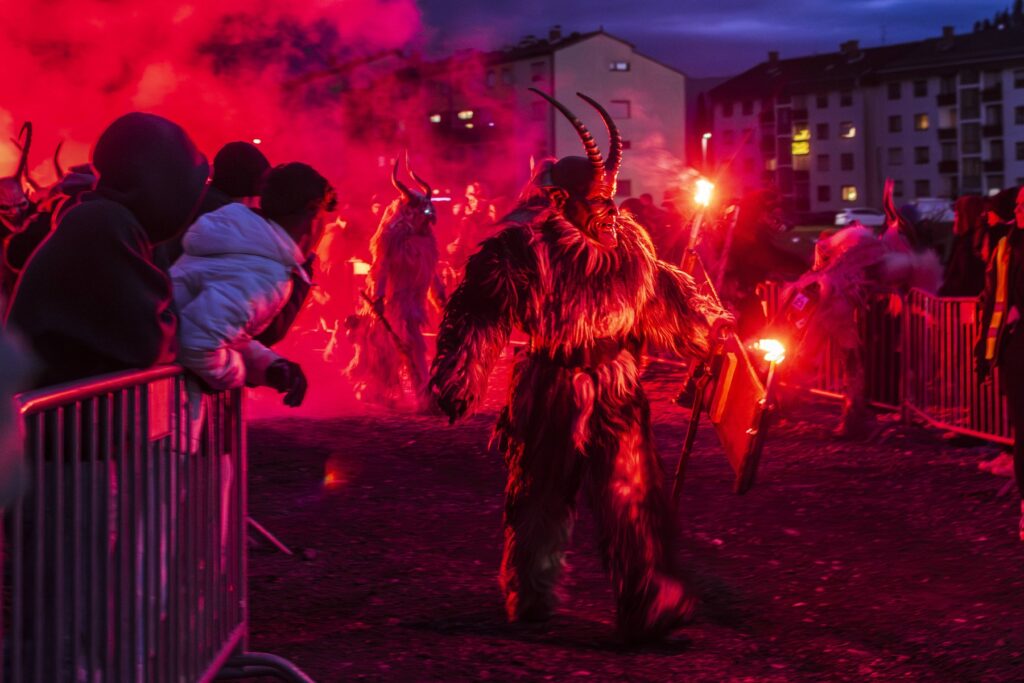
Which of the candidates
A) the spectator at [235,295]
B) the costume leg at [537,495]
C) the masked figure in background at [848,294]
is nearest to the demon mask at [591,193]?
the costume leg at [537,495]

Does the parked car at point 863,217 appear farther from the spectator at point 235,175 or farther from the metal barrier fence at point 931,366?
the spectator at point 235,175

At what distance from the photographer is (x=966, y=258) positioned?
490 inches

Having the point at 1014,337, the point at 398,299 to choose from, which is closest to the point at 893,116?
the point at 398,299

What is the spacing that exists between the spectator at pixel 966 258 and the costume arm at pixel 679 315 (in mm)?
6827

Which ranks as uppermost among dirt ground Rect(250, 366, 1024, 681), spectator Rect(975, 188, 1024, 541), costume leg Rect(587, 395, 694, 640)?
spectator Rect(975, 188, 1024, 541)

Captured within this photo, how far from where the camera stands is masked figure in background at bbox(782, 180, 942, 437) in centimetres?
1120

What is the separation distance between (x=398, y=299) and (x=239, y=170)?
6.51 metres

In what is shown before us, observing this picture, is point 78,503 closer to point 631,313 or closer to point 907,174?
point 631,313

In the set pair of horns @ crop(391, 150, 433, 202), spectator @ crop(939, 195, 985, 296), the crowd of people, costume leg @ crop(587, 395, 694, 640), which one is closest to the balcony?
spectator @ crop(939, 195, 985, 296)

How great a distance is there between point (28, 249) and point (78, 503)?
20.0ft

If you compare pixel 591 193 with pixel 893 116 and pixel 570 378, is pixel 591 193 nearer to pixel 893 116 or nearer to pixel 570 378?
pixel 570 378

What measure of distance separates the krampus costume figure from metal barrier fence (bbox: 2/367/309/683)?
3.82 feet

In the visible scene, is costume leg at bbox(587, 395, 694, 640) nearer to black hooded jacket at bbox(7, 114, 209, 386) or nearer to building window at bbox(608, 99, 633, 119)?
black hooded jacket at bbox(7, 114, 209, 386)

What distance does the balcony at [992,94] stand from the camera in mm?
105812
